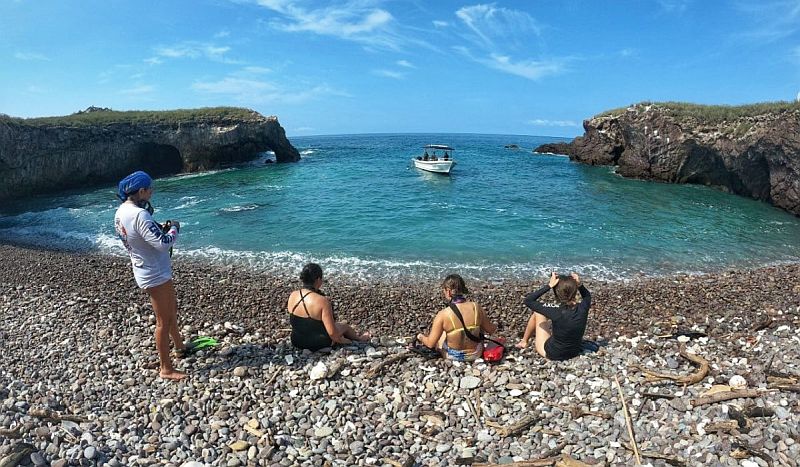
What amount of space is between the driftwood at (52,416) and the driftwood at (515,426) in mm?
5654

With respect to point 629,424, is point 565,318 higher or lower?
higher

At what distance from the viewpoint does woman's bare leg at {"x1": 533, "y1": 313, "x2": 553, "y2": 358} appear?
8031 millimetres

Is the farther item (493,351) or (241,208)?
(241,208)

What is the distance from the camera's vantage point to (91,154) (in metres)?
39.6

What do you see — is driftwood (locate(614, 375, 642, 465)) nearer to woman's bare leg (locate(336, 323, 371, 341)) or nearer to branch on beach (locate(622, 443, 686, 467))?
branch on beach (locate(622, 443, 686, 467))

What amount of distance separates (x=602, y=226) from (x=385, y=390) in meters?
19.0

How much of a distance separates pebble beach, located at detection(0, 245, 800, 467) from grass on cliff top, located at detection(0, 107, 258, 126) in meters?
38.0

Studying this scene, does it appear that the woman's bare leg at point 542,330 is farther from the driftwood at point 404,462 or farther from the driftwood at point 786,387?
the driftwood at point 404,462

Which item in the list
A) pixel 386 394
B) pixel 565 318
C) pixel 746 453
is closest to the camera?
Result: pixel 746 453

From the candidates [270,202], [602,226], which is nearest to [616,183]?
[602,226]

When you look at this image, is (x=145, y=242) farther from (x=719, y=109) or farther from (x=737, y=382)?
(x=719, y=109)

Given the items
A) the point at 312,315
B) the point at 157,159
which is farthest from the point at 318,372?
the point at 157,159

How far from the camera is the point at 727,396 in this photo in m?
5.88

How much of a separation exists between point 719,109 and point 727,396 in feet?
137
